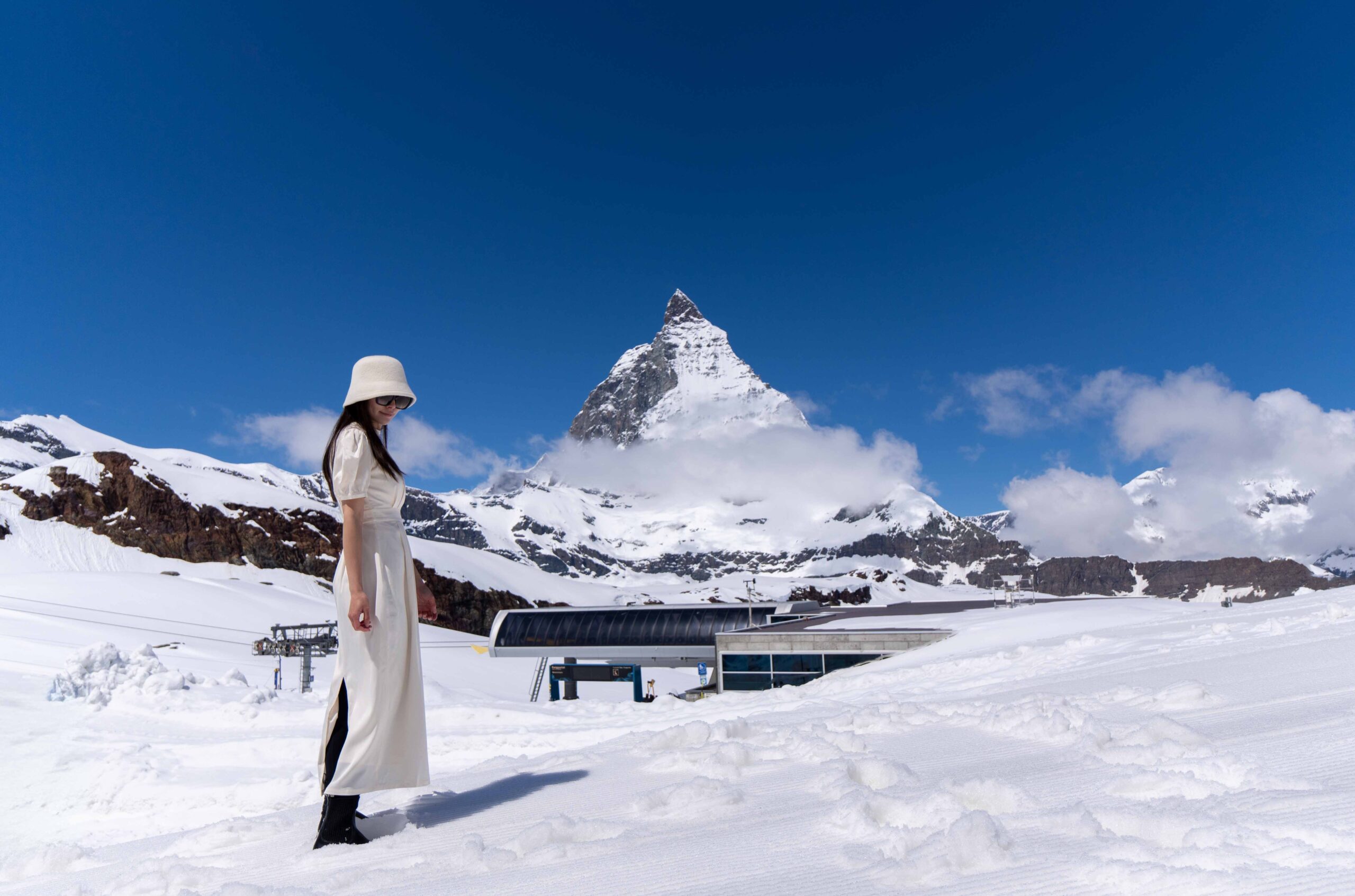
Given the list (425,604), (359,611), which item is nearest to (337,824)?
(359,611)

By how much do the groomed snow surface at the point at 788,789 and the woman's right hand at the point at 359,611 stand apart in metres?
0.83

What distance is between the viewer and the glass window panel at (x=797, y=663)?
24.1 meters

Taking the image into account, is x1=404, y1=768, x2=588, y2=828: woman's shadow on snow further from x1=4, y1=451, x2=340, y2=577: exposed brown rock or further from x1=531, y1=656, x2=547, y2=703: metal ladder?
x1=4, y1=451, x2=340, y2=577: exposed brown rock

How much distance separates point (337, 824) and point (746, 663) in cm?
2284

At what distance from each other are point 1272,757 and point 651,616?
125 ft

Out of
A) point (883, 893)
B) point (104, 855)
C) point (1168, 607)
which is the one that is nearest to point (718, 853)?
point (883, 893)

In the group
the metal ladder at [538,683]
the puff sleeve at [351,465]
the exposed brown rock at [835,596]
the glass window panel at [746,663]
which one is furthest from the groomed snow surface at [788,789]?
the exposed brown rock at [835,596]

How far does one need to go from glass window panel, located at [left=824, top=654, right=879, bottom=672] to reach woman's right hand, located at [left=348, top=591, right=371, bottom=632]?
2154 cm

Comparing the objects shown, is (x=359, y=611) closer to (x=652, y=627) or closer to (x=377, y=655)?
(x=377, y=655)

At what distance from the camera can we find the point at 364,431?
11.9 feet

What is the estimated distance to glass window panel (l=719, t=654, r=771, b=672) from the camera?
2488 cm

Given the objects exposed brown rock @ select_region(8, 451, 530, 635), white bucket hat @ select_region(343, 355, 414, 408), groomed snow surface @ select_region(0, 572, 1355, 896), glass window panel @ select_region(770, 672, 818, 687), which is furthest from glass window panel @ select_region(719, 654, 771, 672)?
exposed brown rock @ select_region(8, 451, 530, 635)

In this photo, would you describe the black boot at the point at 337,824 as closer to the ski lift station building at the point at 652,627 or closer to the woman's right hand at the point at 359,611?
the woman's right hand at the point at 359,611

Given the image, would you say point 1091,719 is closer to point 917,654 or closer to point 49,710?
point 917,654
